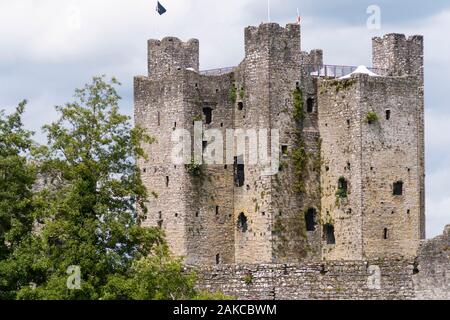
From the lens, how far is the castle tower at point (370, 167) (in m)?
83.8

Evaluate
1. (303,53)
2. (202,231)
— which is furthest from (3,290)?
(303,53)

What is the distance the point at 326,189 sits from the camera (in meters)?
85.4

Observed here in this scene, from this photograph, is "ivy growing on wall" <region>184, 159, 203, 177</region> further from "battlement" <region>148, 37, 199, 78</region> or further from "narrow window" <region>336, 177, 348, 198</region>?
"narrow window" <region>336, 177, 348, 198</region>

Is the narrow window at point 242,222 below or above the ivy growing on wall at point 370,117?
below

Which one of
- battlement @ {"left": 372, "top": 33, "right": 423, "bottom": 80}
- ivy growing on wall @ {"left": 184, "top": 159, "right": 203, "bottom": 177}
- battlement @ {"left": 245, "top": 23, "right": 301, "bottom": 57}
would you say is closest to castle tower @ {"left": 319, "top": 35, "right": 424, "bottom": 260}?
battlement @ {"left": 245, "top": 23, "right": 301, "bottom": 57}

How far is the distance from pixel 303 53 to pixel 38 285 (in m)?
38.5

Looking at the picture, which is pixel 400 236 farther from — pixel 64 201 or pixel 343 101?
pixel 64 201

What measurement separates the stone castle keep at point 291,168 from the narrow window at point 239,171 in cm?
5

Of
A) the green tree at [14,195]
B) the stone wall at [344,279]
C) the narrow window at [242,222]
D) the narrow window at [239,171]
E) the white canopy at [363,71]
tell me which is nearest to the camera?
the stone wall at [344,279]

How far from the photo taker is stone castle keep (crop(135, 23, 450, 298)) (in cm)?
8412

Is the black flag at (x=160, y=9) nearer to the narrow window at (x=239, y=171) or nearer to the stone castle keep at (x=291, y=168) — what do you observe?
the stone castle keep at (x=291, y=168)

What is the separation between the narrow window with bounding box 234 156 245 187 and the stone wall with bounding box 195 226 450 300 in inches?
1422

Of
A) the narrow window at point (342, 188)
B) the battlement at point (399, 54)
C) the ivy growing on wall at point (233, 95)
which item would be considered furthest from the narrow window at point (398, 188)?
the ivy growing on wall at point (233, 95)

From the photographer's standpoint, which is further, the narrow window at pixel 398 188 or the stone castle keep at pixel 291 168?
the narrow window at pixel 398 188
